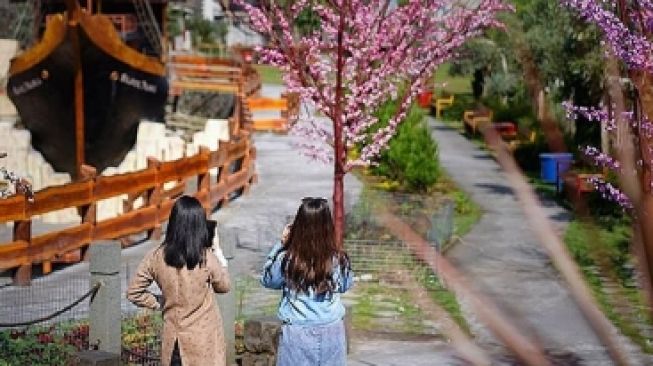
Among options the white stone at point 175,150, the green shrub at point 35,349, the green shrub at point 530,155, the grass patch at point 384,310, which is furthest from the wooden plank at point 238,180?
the green shrub at point 35,349

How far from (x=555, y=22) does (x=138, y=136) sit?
928 centimetres

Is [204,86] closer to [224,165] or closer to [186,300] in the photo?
[224,165]

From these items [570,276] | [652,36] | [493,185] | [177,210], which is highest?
[652,36]

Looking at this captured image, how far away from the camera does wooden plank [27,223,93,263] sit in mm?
13203

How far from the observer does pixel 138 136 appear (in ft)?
80.5

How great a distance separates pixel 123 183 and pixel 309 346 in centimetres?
892

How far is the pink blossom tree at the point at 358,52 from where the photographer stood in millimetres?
13367

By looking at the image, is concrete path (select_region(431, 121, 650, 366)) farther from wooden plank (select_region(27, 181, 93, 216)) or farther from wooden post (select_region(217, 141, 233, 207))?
wooden plank (select_region(27, 181, 93, 216))

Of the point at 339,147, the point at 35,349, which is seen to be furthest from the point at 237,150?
the point at 35,349

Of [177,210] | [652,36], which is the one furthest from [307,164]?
[652,36]

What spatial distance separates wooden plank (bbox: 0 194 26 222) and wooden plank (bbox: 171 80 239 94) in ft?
73.4

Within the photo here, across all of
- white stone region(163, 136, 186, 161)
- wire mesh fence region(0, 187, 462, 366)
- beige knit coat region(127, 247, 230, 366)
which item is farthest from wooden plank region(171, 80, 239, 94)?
beige knit coat region(127, 247, 230, 366)

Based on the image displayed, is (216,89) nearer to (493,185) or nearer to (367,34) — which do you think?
(493,185)

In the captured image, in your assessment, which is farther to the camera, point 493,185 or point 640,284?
point 493,185
